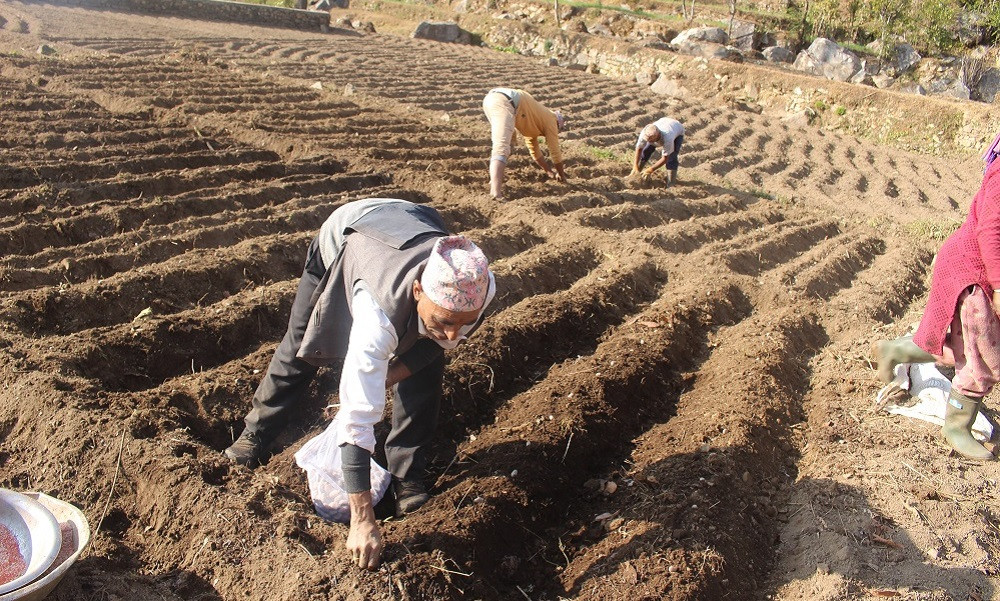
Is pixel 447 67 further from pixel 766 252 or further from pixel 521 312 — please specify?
pixel 521 312

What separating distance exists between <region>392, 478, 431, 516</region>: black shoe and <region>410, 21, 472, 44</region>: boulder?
1892 cm

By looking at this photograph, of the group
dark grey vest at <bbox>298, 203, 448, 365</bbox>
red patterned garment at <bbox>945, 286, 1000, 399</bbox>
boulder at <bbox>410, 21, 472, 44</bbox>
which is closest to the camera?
dark grey vest at <bbox>298, 203, 448, 365</bbox>

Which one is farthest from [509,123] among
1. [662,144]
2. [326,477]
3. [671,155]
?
[326,477]

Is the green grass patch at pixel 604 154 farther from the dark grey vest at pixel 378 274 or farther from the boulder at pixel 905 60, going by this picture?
the boulder at pixel 905 60

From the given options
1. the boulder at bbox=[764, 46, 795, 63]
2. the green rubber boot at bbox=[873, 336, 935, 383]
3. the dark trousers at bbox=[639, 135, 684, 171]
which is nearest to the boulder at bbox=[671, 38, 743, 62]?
the boulder at bbox=[764, 46, 795, 63]

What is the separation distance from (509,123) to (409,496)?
460 centimetres

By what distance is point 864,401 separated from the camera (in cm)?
429

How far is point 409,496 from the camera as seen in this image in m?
3.16

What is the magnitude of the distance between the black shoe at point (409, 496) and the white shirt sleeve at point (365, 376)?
87 cm

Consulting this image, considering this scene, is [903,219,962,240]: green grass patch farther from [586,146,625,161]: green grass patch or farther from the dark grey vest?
the dark grey vest

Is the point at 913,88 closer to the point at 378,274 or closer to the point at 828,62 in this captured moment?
the point at 828,62

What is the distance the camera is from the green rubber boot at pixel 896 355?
3801mm

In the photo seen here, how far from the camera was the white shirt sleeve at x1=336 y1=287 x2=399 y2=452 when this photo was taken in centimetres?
228

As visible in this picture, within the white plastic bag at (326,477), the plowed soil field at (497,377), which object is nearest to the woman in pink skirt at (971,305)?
the plowed soil field at (497,377)
